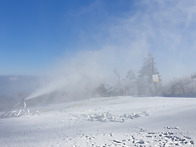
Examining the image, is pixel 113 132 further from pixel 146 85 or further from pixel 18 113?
pixel 146 85

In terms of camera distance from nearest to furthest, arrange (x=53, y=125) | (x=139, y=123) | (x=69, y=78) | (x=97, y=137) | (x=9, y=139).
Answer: (x=97, y=137) < (x=9, y=139) < (x=139, y=123) < (x=53, y=125) < (x=69, y=78)

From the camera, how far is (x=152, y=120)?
8305mm

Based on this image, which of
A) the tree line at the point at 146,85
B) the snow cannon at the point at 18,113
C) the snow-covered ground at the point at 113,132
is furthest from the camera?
the tree line at the point at 146,85

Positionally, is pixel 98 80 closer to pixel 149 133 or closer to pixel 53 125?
pixel 53 125

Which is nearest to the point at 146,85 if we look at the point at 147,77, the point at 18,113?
the point at 147,77

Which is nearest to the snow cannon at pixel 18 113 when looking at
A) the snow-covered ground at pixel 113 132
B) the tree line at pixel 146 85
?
the snow-covered ground at pixel 113 132

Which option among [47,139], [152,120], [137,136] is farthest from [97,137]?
[152,120]

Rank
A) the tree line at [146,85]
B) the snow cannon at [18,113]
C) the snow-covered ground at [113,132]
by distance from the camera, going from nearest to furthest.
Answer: the snow-covered ground at [113,132]
the snow cannon at [18,113]
the tree line at [146,85]

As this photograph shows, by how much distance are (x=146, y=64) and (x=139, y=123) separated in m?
27.2

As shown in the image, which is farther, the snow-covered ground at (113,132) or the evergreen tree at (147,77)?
the evergreen tree at (147,77)

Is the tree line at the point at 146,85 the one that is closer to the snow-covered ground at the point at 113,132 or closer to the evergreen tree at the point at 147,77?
the evergreen tree at the point at 147,77

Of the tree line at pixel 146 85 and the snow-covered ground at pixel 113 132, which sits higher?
the tree line at pixel 146 85

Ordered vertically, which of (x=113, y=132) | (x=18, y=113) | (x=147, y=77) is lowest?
(x=113, y=132)

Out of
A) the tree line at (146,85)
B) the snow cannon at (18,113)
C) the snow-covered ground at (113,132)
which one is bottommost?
the snow-covered ground at (113,132)
